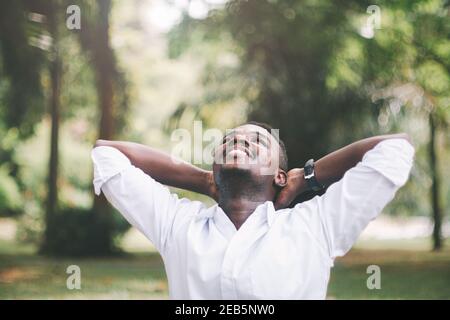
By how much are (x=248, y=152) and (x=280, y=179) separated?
0.17 metres

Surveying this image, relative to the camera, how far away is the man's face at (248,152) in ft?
5.81

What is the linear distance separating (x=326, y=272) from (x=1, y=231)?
14.8m

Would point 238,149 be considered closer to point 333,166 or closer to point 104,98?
point 333,166

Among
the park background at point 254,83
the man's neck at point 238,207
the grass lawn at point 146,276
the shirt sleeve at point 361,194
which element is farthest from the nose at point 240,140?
the park background at point 254,83

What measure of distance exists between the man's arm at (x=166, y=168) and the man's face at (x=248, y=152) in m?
0.11

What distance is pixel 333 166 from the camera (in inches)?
71.6

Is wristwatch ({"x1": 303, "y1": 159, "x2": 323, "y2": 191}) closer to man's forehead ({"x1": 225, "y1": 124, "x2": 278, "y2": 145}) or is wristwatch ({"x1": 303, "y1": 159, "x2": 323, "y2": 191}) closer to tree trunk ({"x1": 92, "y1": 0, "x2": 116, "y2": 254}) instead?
man's forehead ({"x1": 225, "y1": 124, "x2": 278, "y2": 145})

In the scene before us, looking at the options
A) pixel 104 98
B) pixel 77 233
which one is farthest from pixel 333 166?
pixel 104 98

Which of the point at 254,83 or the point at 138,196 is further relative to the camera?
the point at 254,83

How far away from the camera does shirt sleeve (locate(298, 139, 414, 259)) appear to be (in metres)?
1.63

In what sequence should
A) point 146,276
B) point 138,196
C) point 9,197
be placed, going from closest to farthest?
point 138,196 < point 146,276 < point 9,197

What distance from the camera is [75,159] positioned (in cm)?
1647

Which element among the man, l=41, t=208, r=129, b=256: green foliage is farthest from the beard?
l=41, t=208, r=129, b=256: green foliage
